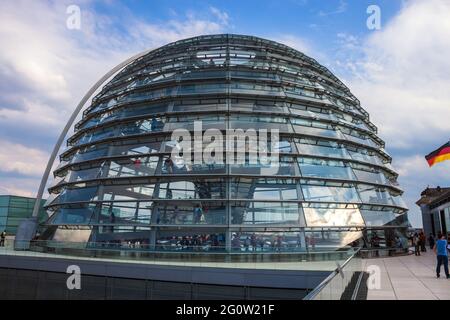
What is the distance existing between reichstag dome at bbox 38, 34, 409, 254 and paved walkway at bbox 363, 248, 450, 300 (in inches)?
120

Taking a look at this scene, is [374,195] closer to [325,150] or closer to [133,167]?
[325,150]

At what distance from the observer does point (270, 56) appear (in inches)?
1024

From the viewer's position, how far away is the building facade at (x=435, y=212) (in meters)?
37.5

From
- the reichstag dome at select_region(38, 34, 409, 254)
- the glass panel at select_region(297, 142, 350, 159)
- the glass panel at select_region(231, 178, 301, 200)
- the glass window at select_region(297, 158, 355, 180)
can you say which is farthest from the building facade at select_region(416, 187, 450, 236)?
the glass panel at select_region(231, 178, 301, 200)

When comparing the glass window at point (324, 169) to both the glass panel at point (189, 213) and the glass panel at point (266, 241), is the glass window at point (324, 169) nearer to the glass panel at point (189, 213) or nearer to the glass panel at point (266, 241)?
the glass panel at point (266, 241)

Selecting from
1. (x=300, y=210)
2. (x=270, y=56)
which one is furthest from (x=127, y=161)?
(x=270, y=56)

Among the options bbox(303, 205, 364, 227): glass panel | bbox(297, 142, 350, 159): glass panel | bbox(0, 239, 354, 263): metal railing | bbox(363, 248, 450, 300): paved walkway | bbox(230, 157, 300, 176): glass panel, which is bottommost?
bbox(363, 248, 450, 300): paved walkway

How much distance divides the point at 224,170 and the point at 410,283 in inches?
379

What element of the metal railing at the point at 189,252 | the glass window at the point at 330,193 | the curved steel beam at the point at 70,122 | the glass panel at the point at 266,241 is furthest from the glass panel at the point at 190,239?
the curved steel beam at the point at 70,122

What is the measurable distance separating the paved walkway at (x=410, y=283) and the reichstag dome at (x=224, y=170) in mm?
3047

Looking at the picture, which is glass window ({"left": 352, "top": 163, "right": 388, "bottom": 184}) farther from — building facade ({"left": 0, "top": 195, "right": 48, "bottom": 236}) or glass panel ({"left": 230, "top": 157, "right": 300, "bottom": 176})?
building facade ({"left": 0, "top": 195, "right": 48, "bottom": 236})

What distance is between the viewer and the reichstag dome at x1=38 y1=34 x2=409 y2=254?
18016 mm

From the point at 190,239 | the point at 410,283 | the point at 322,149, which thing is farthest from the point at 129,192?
the point at 410,283
